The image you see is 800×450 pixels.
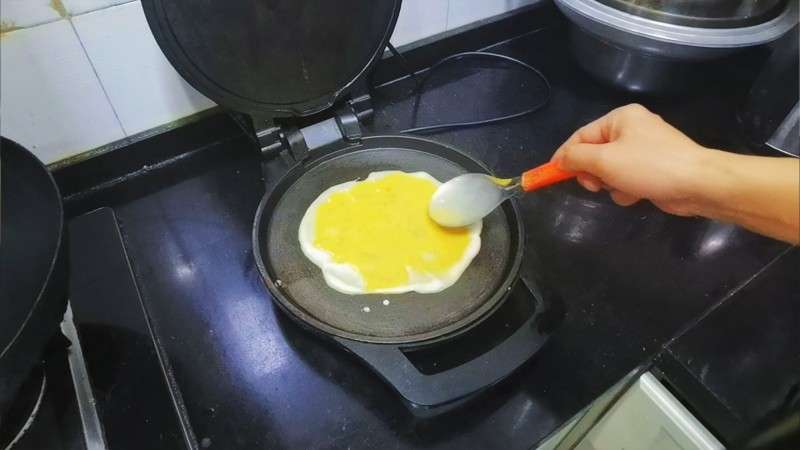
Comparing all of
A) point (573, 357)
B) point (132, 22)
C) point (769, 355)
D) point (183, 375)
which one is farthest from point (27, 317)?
point (769, 355)

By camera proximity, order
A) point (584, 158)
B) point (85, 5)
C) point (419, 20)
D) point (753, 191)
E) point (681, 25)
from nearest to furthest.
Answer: point (753, 191)
point (584, 158)
point (85, 5)
point (681, 25)
point (419, 20)

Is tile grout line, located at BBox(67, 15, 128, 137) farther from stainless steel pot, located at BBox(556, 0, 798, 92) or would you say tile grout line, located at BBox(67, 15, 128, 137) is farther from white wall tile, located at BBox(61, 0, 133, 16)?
stainless steel pot, located at BBox(556, 0, 798, 92)

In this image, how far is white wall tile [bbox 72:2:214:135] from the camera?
713 mm

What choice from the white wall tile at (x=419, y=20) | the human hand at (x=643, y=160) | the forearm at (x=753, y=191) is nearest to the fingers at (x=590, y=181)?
the human hand at (x=643, y=160)

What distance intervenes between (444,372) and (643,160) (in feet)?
A: 1.01

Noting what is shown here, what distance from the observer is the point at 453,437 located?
2.11 feet

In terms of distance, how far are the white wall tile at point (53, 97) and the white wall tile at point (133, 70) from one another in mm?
15

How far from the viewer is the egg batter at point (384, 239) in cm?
71

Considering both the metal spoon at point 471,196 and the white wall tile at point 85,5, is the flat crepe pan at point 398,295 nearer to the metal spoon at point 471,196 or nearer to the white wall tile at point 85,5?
the metal spoon at point 471,196

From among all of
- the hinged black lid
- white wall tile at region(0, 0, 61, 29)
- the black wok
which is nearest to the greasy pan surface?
the hinged black lid

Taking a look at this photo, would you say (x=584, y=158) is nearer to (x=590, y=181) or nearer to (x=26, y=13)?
(x=590, y=181)

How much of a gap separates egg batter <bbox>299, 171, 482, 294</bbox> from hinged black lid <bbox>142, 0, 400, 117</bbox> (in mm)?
148

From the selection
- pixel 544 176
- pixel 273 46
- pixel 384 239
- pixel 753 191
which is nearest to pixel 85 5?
pixel 273 46

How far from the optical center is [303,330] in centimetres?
72
